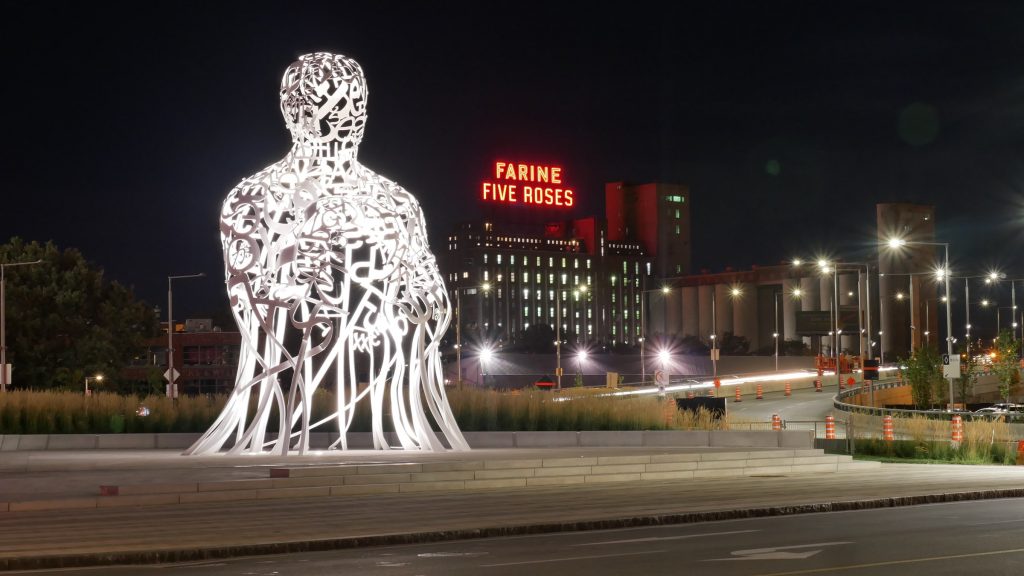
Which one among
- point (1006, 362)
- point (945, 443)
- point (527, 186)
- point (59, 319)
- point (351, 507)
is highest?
point (527, 186)

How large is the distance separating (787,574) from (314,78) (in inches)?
631

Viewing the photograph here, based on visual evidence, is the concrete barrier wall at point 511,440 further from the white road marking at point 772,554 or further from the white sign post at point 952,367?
the white road marking at point 772,554

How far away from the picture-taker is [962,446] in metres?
32.8

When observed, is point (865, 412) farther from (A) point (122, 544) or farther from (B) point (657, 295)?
(B) point (657, 295)

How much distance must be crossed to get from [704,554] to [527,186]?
334 feet

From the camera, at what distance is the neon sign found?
113 meters

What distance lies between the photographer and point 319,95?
2494 cm

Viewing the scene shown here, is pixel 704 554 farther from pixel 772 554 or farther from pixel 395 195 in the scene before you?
pixel 395 195

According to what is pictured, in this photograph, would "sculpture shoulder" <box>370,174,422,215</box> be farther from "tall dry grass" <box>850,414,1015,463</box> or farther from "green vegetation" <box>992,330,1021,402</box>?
"green vegetation" <box>992,330,1021,402</box>

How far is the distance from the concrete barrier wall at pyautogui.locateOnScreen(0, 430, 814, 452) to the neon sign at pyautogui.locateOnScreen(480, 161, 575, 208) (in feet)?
271

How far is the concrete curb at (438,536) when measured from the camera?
13141mm

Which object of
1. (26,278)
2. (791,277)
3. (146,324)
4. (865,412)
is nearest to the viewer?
(865,412)

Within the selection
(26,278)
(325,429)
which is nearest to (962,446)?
(325,429)

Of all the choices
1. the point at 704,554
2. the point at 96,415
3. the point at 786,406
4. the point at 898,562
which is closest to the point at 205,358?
the point at 786,406
